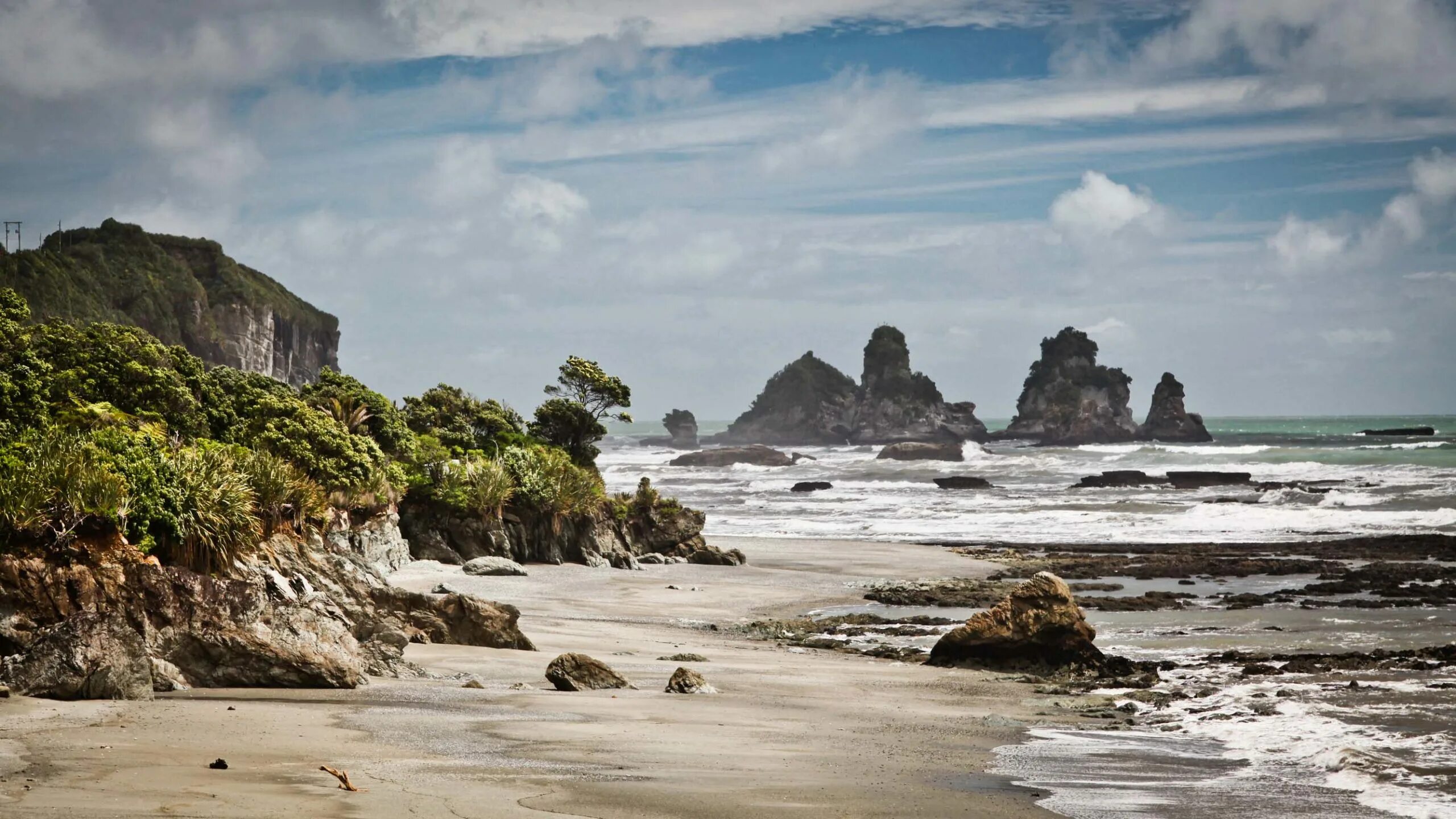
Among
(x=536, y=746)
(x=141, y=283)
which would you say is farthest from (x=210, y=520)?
(x=141, y=283)

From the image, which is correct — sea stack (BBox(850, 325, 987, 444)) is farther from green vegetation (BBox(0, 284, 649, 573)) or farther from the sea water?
green vegetation (BBox(0, 284, 649, 573))

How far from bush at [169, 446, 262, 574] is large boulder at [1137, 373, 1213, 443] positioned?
5802 inches

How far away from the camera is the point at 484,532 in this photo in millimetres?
33906

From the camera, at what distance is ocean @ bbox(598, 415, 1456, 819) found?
10422 mm

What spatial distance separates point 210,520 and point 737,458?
105033 mm

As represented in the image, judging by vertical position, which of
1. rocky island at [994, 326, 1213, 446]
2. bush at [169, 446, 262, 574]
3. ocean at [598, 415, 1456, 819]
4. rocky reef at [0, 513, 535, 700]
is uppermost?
rocky island at [994, 326, 1213, 446]

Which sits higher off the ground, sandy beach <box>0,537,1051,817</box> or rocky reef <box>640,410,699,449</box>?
rocky reef <box>640,410,699,449</box>

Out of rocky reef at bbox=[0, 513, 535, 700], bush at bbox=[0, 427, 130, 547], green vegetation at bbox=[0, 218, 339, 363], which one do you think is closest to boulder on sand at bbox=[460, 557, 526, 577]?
rocky reef at bbox=[0, 513, 535, 700]

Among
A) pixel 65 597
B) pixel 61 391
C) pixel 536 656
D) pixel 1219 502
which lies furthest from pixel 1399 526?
pixel 65 597

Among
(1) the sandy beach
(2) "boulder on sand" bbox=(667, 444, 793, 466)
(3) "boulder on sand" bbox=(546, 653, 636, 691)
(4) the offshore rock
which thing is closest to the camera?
(1) the sandy beach

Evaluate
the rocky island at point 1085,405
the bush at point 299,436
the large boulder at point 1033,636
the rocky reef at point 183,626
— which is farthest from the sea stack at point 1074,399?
the rocky reef at point 183,626

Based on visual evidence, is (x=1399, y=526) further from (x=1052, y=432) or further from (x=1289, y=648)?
(x=1052, y=432)

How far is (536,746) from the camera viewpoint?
10305mm

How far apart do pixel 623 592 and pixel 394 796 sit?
21631 millimetres
